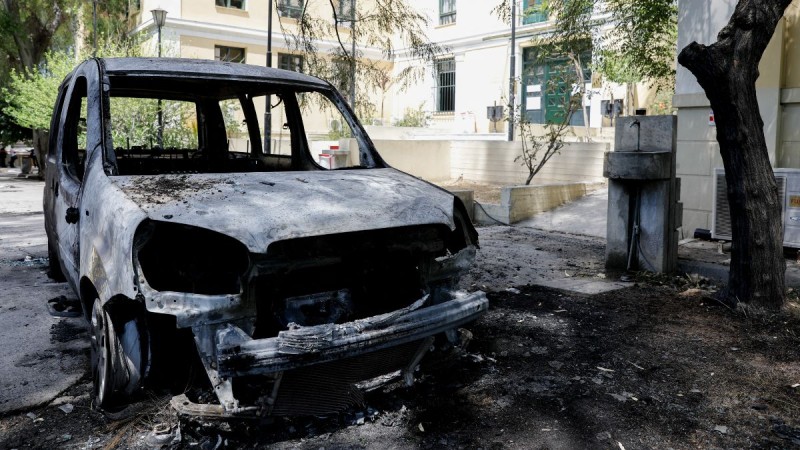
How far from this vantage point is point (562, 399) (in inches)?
149

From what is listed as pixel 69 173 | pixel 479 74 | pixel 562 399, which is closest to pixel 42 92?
pixel 479 74

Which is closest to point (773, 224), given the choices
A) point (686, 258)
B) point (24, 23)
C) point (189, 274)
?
point (686, 258)

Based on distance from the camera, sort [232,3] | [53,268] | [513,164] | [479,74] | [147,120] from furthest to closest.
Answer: [232,3] < [479,74] < [147,120] < [513,164] < [53,268]

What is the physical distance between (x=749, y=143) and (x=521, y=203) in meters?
5.73

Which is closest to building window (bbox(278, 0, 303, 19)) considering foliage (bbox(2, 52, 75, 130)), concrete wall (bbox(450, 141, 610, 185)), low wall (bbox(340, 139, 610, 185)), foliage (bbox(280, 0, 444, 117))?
foliage (bbox(280, 0, 444, 117))

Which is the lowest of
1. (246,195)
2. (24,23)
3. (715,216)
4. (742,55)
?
(715,216)

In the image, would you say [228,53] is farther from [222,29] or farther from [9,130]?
[9,130]

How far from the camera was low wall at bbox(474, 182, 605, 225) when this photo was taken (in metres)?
10.9

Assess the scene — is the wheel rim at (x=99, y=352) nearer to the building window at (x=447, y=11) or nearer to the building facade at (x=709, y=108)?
the building facade at (x=709, y=108)

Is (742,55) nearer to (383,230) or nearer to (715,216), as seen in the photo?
(715,216)

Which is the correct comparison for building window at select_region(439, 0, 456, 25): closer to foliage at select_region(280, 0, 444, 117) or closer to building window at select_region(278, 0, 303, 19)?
building window at select_region(278, 0, 303, 19)

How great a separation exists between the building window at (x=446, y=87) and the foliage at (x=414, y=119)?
1192 millimetres

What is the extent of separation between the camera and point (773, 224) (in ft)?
17.7

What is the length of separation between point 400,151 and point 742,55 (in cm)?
1178
